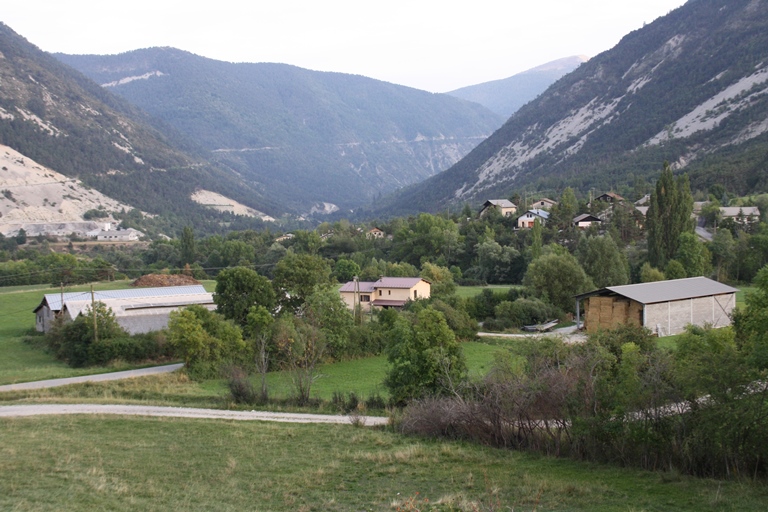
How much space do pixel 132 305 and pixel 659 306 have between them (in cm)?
3261

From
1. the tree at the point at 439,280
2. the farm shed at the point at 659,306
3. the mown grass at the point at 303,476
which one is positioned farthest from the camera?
the tree at the point at 439,280

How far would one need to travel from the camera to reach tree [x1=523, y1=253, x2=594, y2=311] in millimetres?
49500

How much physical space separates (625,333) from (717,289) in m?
19.5

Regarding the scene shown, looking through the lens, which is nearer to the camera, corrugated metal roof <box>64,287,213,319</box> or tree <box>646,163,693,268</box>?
corrugated metal roof <box>64,287,213,319</box>

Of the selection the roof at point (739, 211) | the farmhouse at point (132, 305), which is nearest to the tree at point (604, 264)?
the roof at point (739, 211)

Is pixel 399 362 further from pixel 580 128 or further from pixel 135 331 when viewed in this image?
pixel 580 128

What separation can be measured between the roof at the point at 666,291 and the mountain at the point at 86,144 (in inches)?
4666

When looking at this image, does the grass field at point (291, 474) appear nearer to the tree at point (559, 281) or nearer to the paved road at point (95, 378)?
the paved road at point (95, 378)

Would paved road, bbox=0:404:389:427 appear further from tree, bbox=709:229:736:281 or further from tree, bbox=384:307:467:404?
tree, bbox=709:229:736:281

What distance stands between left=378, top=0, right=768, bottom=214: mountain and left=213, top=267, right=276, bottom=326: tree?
2924 inches

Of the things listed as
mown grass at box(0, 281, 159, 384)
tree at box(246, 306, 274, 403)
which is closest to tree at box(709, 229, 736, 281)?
tree at box(246, 306, 274, 403)

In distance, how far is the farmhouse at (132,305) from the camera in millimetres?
41062

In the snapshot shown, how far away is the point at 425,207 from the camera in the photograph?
550 ft

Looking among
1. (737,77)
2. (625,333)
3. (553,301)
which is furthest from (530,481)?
(737,77)
